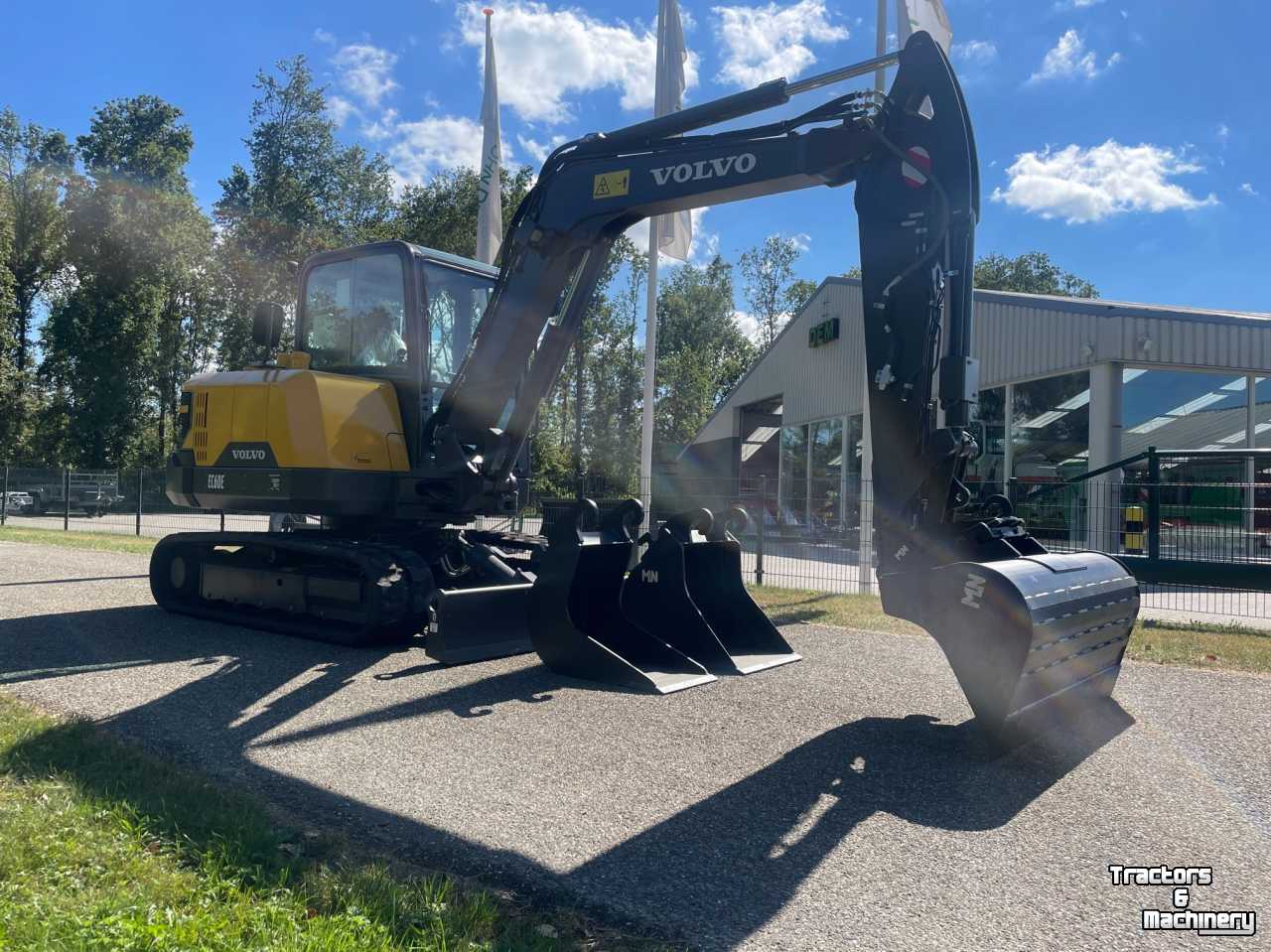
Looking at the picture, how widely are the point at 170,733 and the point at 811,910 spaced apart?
3505mm

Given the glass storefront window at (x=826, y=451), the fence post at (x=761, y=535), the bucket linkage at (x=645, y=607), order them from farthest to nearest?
1. the glass storefront window at (x=826, y=451)
2. the fence post at (x=761, y=535)
3. the bucket linkage at (x=645, y=607)

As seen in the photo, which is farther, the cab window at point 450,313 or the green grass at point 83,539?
the green grass at point 83,539

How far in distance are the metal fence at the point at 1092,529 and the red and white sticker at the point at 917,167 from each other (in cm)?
441

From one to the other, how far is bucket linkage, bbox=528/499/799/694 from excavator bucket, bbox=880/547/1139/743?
1.51m

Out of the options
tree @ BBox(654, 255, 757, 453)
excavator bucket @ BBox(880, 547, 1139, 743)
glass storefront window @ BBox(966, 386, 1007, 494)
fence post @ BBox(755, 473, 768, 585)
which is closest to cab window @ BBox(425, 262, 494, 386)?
excavator bucket @ BBox(880, 547, 1139, 743)

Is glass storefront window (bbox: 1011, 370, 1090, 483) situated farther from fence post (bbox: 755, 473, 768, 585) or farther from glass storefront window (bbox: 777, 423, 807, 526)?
glass storefront window (bbox: 777, 423, 807, 526)

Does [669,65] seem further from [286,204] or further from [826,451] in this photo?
[286,204]

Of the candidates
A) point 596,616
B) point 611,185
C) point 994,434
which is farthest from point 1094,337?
point 596,616

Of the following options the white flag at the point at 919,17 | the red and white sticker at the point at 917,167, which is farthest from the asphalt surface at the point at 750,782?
the white flag at the point at 919,17

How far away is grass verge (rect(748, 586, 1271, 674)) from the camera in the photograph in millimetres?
7594

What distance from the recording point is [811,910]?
310 centimetres

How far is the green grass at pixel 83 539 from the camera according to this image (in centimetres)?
1689

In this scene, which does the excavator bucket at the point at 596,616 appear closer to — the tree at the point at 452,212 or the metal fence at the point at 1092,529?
the metal fence at the point at 1092,529

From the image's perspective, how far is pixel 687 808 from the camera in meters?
3.98
